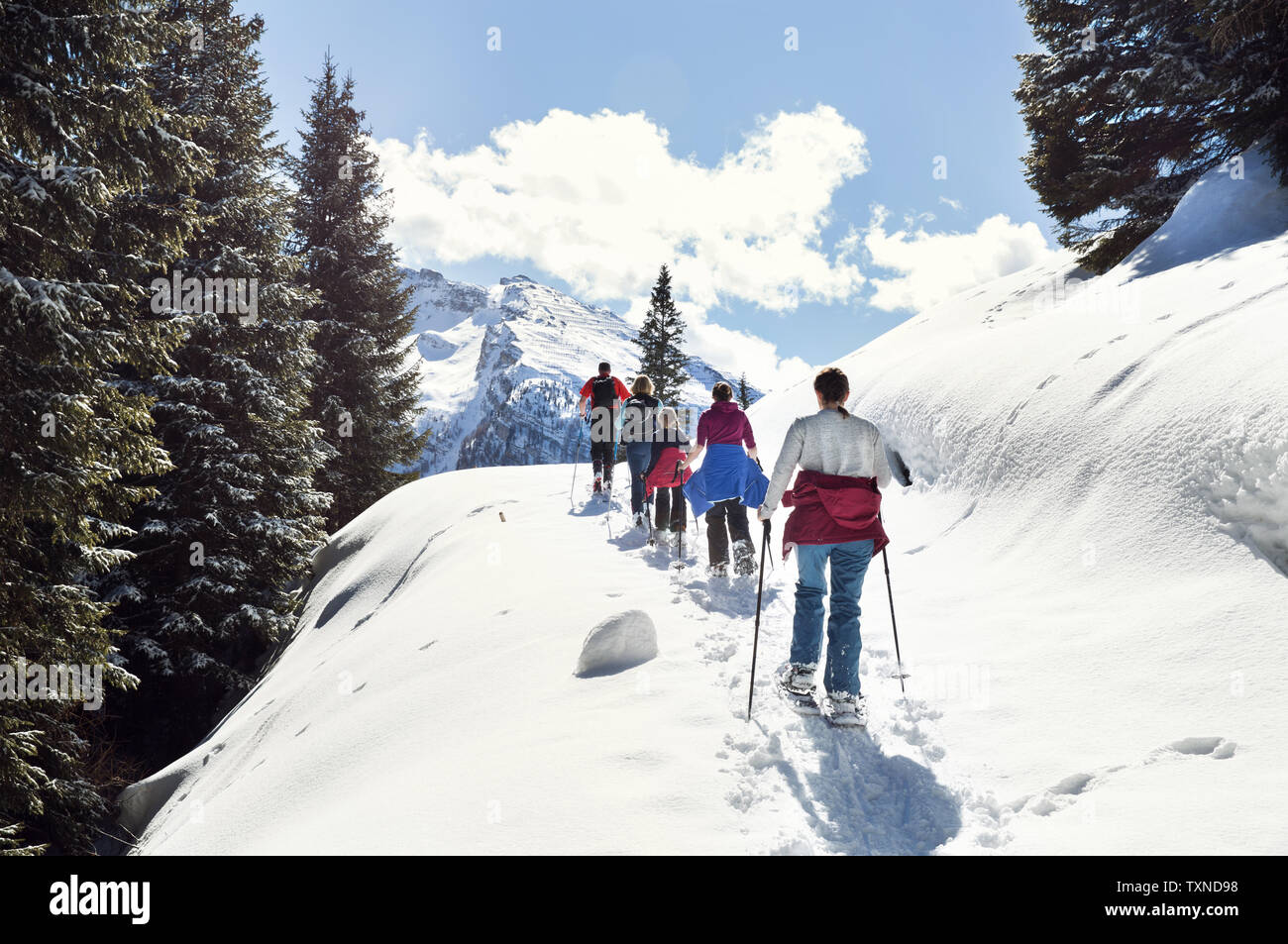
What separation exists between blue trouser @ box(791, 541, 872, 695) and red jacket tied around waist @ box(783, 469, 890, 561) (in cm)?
8

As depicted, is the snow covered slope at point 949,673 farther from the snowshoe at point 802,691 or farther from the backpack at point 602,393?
the backpack at point 602,393

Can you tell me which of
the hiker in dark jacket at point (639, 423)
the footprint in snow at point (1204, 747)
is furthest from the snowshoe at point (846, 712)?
the hiker in dark jacket at point (639, 423)

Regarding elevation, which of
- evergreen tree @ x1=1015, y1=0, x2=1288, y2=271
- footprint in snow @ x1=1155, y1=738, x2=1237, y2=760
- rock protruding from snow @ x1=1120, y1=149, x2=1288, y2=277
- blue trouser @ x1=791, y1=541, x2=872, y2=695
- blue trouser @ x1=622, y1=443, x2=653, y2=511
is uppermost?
evergreen tree @ x1=1015, y1=0, x2=1288, y2=271

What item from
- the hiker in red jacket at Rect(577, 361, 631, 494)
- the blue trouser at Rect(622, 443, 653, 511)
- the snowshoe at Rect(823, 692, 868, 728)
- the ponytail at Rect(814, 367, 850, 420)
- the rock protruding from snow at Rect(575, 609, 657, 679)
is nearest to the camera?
the snowshoe at Rect(823, 692, 868, 728)

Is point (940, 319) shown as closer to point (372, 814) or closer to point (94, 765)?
point (372, 814)

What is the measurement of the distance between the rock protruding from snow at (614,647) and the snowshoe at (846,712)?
176 centimetres

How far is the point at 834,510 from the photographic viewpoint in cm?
445

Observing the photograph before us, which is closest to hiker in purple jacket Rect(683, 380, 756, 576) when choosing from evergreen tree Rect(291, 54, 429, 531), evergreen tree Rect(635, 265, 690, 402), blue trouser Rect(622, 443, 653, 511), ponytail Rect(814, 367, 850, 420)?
blue trouser Rect(622, 443, 653, 511)

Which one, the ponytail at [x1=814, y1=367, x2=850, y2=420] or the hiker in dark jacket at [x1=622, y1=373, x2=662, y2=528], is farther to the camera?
the hiker in dark jacket at [x1=622, y1=373, x2=662, y2=528]

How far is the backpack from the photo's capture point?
11.8 m

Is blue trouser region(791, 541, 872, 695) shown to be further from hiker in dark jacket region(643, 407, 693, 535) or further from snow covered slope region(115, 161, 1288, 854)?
hiker in dark jacket region(643, 407, 693, 535)

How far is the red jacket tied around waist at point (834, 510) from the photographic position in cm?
444

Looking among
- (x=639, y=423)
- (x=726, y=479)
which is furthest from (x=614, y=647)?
(x=639, y=423)

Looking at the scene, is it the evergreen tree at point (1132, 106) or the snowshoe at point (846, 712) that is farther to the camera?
the evergreen tree at point (1132, 106)
